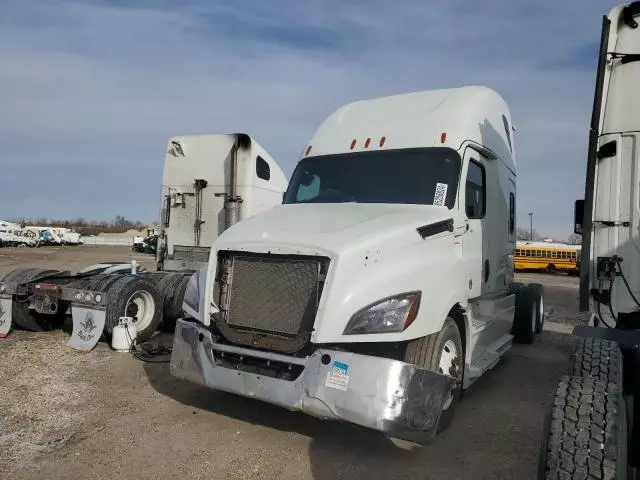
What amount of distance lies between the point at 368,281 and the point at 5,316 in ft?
22.1

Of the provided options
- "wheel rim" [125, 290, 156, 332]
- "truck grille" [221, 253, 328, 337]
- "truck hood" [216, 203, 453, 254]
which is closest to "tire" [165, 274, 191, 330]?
"wheel rim" [125, 290, 156, 332]

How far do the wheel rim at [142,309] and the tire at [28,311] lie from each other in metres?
1.09

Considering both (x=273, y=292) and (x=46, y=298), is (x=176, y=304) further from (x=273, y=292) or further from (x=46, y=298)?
(x=273, y=292)

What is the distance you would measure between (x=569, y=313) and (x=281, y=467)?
42.3 feet

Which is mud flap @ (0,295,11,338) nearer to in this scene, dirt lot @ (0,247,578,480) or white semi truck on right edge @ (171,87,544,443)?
dirt lot @ (0,247,578,480)

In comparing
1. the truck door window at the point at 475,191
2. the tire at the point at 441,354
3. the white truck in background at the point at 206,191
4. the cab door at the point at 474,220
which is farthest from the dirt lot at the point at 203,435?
the white truck in background at the point at 206,191

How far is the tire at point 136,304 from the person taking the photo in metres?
7.97

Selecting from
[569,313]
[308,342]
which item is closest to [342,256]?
[308,342]

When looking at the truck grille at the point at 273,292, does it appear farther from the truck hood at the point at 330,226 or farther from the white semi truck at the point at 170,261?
the white semi truck at the point at 170,261

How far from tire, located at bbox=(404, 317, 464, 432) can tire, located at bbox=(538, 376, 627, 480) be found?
1853mm

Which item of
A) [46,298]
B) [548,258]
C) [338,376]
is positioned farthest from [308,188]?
[548,258]

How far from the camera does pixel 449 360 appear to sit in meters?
5.22

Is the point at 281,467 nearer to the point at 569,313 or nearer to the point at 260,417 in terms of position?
the point at 260,417

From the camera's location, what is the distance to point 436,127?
19.8 feet
